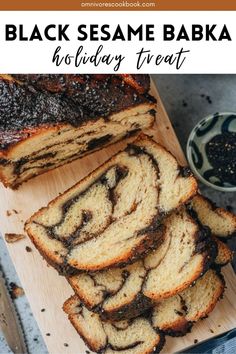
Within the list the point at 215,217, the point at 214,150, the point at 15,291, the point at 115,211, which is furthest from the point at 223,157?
the point at 15,291

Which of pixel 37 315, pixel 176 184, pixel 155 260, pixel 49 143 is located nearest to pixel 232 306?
pixel 155 260

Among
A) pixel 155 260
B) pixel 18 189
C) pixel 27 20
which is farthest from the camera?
pixel 18 189

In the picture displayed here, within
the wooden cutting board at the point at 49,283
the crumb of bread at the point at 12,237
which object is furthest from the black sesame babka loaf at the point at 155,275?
the crumb of bread at the point at 12,237

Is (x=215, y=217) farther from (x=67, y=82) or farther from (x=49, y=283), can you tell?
(x=67, y=82)

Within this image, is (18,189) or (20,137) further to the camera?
(18,189)

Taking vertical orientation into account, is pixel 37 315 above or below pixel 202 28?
below

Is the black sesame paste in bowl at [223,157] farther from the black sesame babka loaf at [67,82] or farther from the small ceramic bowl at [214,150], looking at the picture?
the black sesame babka loaf at [67,82]

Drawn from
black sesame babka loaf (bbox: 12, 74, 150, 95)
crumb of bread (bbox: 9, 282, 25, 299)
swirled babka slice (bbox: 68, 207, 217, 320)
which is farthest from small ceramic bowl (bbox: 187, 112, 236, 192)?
crumb of bread (bbox: 9, 282, 25, 299)

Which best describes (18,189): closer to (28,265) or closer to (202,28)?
(28,265)
